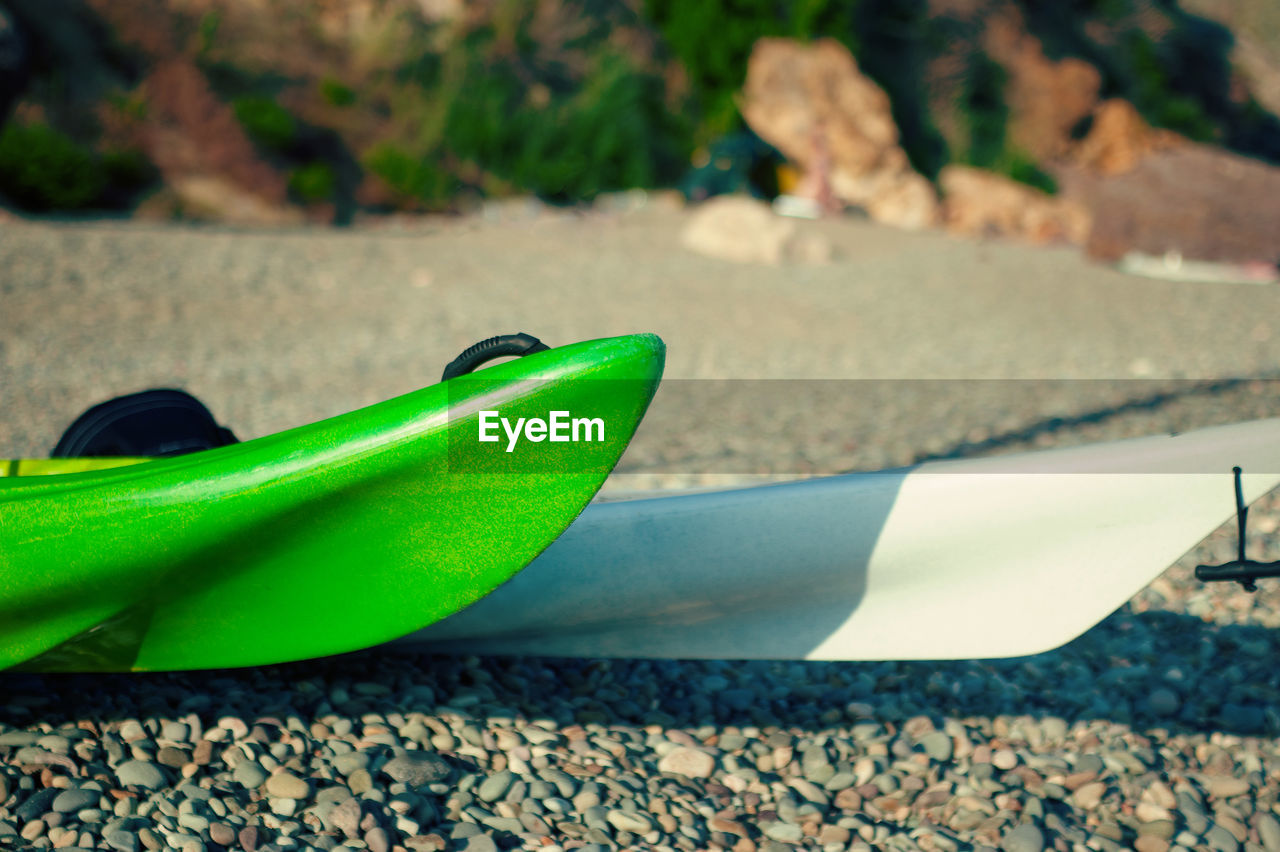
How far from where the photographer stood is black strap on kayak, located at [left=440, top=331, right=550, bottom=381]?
174 centimetres

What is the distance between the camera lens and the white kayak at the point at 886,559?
6.42 ft

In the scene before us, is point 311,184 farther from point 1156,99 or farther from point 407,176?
point 1156,99

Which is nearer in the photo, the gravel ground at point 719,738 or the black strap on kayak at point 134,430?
the gravel ground at point 719,738

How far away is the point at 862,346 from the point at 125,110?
344 inches

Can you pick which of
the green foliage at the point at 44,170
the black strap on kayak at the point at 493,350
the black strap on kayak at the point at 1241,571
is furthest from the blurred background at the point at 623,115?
the black strap on kayak at the point at 493,350

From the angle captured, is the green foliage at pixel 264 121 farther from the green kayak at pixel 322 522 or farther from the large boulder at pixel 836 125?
the green kayak at pixel 322 522

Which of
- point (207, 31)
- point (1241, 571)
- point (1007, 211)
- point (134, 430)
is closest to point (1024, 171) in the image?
point (1007, 211)

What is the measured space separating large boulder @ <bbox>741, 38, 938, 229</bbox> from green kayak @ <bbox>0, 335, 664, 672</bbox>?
11.4 metres

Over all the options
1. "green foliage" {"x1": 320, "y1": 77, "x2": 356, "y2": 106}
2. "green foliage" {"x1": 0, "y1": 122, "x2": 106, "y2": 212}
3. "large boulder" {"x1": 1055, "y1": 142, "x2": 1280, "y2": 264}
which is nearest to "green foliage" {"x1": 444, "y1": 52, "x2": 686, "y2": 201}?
"green foliage" {"x1": 320, "y1": 77, "x2": 356, "y2": 106}

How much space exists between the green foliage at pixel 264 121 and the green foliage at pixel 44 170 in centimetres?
185

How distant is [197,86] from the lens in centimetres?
1140

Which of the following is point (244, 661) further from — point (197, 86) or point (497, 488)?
point (197, 86)

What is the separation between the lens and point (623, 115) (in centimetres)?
1338

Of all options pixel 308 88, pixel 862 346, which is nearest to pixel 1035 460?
pixel 862 346
